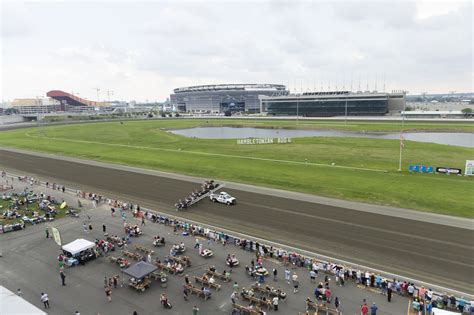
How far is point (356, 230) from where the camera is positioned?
34.1 metres

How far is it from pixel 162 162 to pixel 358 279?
52708 mm

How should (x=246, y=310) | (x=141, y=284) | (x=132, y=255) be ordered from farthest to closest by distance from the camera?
(x=132, y=255), (x=141, y=284), (x=246, y=310)

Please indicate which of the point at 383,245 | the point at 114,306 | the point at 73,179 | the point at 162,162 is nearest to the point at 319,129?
the point at 162,162

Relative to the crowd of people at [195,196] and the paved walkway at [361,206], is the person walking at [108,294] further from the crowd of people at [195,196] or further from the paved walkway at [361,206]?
the paved walkway at [361,206]

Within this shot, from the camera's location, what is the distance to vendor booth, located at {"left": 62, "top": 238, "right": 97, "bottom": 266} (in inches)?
1136

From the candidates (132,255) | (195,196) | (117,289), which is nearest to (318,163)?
(195,196)

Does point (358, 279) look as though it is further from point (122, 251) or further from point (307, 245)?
point (122, 251)

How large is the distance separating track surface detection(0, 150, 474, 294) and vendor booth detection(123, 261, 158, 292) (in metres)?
12.0

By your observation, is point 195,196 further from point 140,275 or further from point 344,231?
point 140,275

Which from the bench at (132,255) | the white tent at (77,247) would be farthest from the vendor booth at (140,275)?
the white tent at (77,247)

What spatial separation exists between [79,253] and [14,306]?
9.25 meters

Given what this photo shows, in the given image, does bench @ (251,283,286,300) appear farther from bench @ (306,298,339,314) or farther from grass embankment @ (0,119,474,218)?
grass embankment @ (0,119,474,218)

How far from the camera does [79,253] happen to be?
97.0 ft

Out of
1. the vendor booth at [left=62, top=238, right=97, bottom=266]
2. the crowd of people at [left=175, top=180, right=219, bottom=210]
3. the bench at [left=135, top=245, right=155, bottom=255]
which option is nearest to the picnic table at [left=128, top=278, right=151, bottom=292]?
the bench at [left=135, top=245, right=155, bottom=255]
